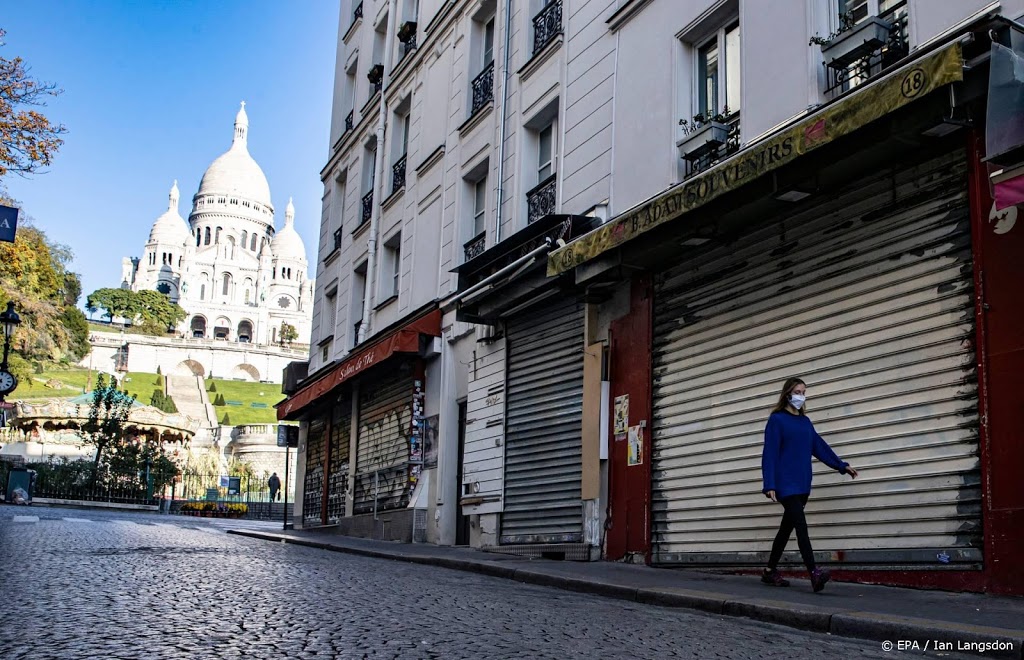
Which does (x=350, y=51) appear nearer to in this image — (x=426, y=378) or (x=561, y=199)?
(x=426, y=378)

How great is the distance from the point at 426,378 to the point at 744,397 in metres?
8.61

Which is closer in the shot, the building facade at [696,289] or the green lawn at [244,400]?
the building facade at [696,289]

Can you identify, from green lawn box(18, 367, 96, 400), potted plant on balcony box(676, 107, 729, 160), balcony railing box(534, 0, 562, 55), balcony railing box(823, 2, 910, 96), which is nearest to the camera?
balcony railing box(823, 2, 910, 96)

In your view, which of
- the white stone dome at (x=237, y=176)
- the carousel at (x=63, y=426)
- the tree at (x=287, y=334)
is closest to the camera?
the carousel at (x=63, y=426)

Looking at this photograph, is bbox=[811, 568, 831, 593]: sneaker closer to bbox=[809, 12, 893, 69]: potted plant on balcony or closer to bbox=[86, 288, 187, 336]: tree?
bbox=[809, 12, 893, 69]: potted plant on balcony

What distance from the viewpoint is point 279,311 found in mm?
164500

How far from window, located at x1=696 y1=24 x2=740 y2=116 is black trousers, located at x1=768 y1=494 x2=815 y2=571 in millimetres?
4714

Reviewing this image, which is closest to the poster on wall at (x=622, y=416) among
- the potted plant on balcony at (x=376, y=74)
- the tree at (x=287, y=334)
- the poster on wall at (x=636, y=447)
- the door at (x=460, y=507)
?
the poster on wall at (x=636, y=447)

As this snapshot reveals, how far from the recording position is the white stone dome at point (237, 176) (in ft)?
559

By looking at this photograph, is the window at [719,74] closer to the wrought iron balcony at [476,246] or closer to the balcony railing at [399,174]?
the wrought iron balcony at [476,246]

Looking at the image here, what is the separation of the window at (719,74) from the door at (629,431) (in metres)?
2.05

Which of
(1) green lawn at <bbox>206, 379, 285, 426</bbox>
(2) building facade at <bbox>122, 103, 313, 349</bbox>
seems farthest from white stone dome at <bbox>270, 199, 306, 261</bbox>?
(1) green lawn at <bbox>206, 379, 285, 426</bbox>

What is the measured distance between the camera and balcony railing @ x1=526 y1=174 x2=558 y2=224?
47.5ft

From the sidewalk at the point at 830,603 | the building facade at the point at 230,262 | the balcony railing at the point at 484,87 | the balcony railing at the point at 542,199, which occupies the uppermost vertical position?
the building facade at the point at 230,262
